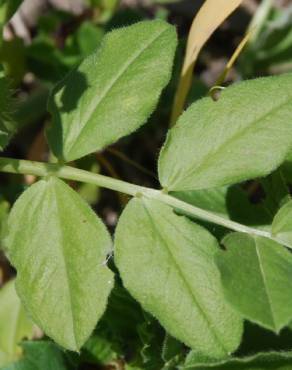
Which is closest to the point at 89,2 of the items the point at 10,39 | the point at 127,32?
the point at 10,39

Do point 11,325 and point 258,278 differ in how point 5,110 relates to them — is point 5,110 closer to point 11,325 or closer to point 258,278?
point 258,278

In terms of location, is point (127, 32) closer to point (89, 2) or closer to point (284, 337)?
point (284, 337)

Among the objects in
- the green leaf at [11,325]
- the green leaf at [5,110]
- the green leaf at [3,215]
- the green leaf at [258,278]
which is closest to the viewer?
the green leaf at [258,278]

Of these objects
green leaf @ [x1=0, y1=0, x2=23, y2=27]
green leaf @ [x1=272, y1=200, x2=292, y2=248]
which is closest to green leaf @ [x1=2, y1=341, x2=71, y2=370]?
green leaf @ [x1=272, y1=200, x2=292, y2=248]

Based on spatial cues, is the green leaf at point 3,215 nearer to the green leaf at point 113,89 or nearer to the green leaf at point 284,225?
the green leaf at point 113,89

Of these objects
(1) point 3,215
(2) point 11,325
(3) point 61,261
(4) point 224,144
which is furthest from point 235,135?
(2) point 11,325

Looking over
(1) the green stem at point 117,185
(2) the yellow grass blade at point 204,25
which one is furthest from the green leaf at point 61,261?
(2) the yellow grass blade at point 204,25
